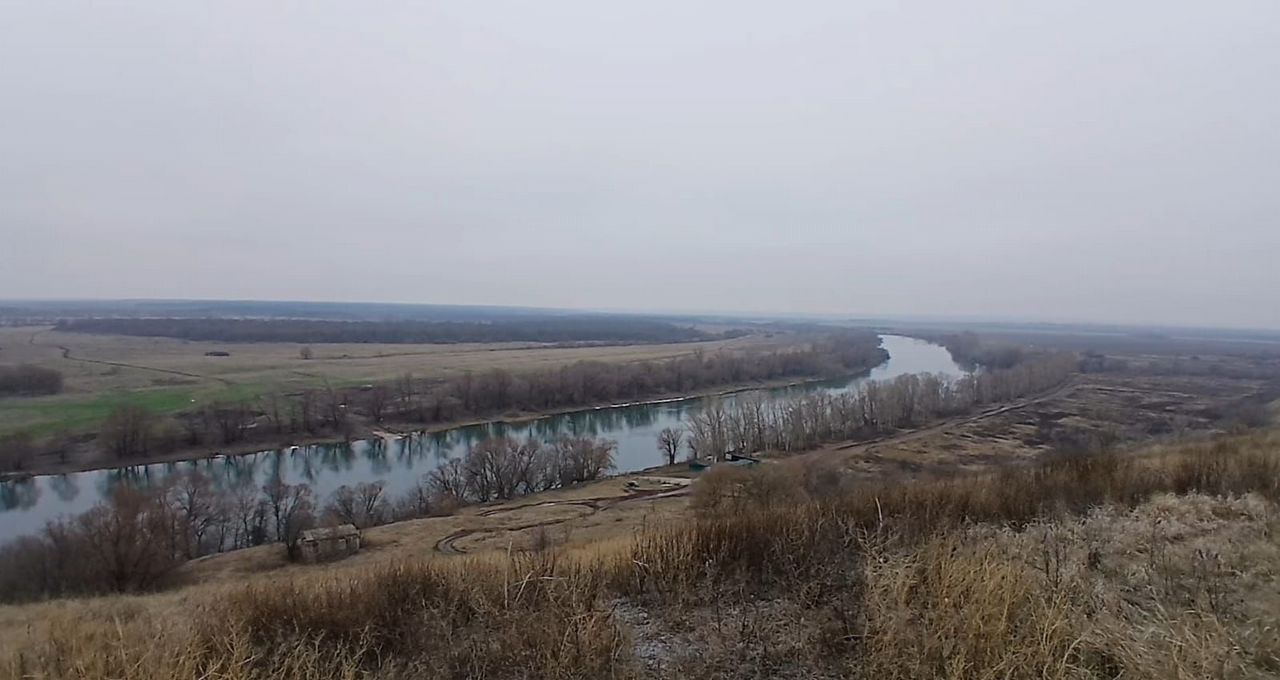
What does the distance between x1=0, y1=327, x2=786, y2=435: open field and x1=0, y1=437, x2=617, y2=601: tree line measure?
15.7m

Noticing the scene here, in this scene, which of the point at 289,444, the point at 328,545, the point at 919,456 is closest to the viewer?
the point at 328,545

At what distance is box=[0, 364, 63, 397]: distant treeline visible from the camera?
3512 cm

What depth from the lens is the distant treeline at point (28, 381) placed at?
35.1 m

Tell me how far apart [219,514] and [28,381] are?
27880 mm

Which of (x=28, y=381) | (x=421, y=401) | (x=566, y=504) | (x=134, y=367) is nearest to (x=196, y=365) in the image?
(x=134, y=367)

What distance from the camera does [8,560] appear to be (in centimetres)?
1335

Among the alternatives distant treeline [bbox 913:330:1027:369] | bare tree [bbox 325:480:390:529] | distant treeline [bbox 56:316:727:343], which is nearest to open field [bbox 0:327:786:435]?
distant treeline [bbox 56:316:727:343]

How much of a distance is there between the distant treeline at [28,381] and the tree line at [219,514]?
22672 millimetres

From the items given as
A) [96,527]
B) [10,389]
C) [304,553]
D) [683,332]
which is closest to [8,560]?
[96,527]

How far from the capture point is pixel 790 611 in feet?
12.1

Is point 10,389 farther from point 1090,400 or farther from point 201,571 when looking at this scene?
point 1090,400

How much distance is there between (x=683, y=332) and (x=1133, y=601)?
104m

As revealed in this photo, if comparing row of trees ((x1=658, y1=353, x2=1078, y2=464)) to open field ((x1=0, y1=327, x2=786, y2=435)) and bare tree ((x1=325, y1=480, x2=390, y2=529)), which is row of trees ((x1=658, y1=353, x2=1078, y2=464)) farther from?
open field ((x1=0, y1=327, x2=786, y2=435))

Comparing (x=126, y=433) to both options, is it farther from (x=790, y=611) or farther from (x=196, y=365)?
(x=790, y=611)
